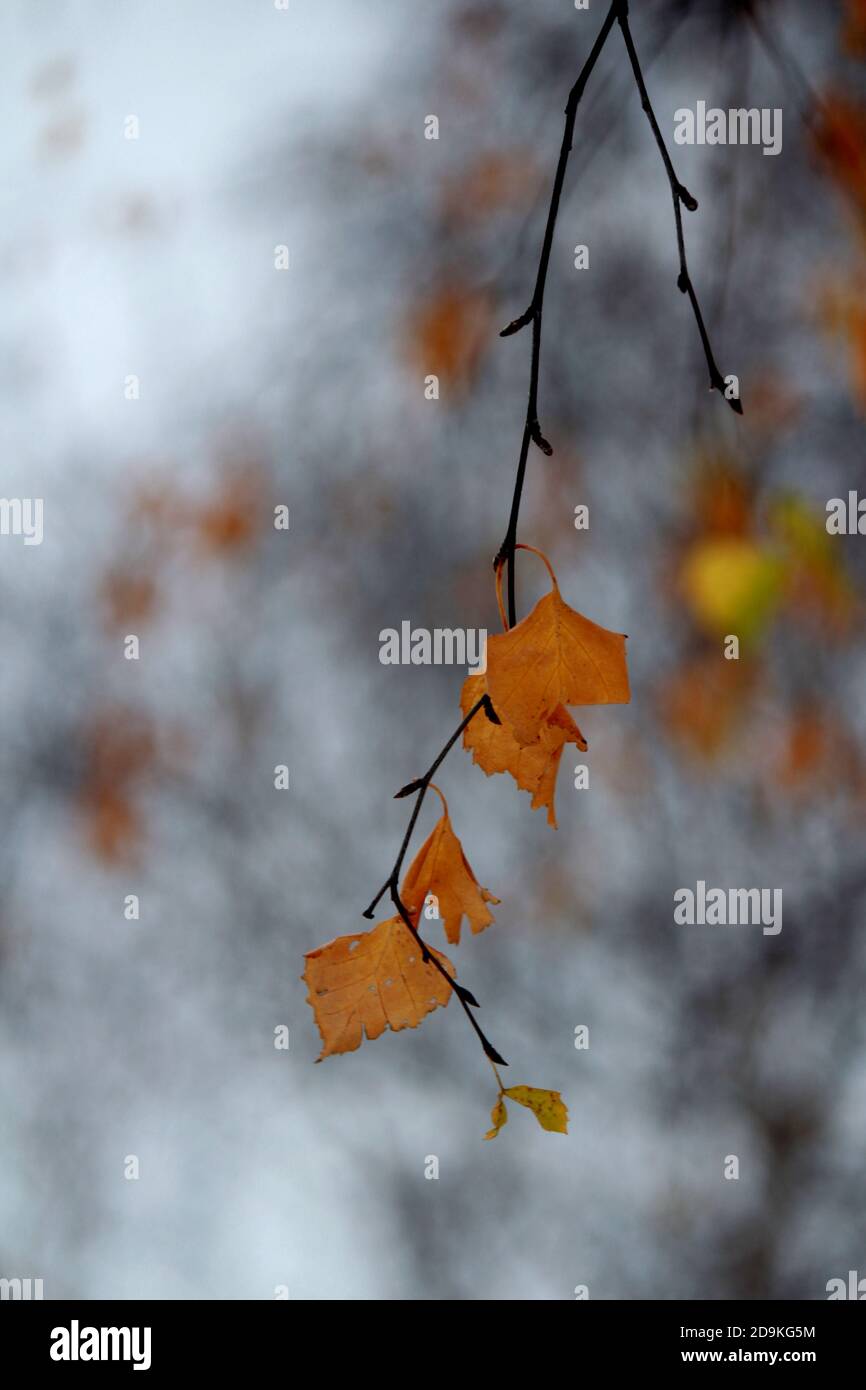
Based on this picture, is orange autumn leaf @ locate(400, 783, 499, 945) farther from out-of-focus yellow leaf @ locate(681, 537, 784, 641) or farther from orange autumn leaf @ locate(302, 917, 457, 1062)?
out-of-focus yellow leaf @ locate(681, 537, 784, 641)

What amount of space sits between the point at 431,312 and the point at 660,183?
0.16 m

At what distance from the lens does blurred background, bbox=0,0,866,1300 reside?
65 cm

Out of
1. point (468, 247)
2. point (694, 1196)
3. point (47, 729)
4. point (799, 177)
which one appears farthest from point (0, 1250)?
point (799, 177)

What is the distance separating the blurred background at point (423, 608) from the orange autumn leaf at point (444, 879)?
1.37 ft

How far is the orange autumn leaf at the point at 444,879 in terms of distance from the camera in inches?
9.3

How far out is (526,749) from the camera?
235 millimetres

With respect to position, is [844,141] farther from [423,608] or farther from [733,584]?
[423,608]

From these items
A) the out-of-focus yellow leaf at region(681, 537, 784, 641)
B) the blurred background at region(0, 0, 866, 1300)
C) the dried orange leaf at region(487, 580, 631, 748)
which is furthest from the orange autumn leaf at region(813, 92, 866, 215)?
the dried orange leaf at region(487, 580, 631, 748)

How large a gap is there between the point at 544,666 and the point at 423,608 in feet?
1.45

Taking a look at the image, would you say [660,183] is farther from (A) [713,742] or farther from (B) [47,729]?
(B) [47,729]

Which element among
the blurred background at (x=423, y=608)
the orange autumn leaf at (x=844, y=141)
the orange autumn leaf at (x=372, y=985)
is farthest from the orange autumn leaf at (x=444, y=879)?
the orange autumn leaf at (x=844, y=141)

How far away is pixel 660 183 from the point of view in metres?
0.65

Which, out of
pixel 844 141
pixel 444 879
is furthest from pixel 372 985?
pixel 844 141

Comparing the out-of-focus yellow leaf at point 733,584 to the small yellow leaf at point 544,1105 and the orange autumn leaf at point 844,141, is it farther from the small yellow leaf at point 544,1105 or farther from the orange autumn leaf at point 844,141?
the small yellow leaf at point 544,1105
